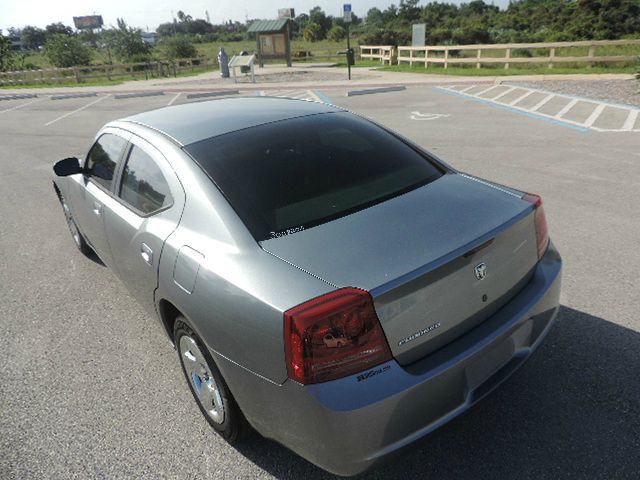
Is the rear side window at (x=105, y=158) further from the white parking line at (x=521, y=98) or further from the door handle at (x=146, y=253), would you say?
the white parking line at (x=521, y=98)

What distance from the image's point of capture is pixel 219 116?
3.12m

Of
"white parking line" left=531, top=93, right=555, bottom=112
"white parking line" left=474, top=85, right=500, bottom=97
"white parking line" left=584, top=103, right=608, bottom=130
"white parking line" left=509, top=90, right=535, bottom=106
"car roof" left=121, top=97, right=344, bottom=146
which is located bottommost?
"white parking line" left=474, top=85, right=500, bottom=97

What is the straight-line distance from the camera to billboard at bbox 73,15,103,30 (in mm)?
155950

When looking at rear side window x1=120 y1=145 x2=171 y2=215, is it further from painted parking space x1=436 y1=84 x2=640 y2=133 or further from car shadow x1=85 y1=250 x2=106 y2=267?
painted parking space x1=436 y1=84 x2=640 y2=133

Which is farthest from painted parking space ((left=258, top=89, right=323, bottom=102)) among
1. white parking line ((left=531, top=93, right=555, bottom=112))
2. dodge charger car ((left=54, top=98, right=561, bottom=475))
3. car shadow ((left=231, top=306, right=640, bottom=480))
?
car shadow ((left=231, top=306, right=640, bottom=480))

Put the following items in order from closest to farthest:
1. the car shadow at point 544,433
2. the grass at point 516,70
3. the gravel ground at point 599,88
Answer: the car shadow at point 544,433, the gravel ground at point 599,88, the grass at point 516,70

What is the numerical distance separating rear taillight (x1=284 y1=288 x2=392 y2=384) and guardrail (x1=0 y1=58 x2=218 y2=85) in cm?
3517

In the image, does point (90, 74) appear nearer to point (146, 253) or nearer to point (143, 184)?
point (143, 184)

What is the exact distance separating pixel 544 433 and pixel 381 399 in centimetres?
121

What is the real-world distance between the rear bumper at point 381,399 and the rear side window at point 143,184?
3.69 ft

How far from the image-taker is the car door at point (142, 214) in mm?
2609

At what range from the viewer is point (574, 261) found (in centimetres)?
415

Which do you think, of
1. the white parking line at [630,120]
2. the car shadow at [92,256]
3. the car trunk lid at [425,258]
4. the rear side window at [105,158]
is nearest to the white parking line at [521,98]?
the white parking line at [630,120]

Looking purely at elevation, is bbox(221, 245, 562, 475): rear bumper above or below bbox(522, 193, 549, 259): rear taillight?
below
